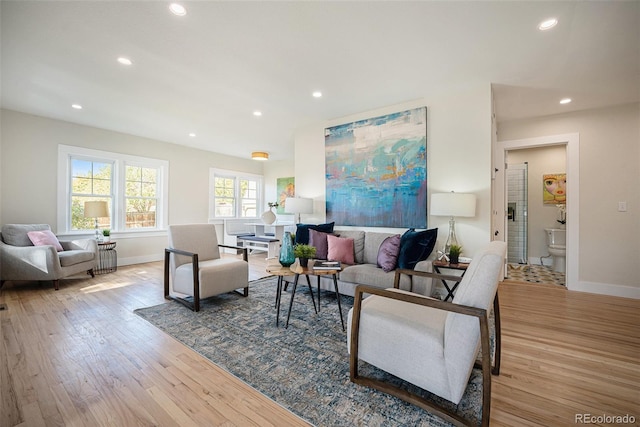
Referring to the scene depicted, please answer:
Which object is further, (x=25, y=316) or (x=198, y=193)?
(x=198, y=193)


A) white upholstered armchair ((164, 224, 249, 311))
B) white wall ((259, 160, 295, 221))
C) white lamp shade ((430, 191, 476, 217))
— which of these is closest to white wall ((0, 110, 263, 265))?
white wall ((259, 160, 295, 221))

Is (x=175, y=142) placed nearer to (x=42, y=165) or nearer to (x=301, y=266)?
(x=42, y=165)

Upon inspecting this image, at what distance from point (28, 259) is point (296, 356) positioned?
4003 mm

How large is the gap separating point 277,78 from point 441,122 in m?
2.14

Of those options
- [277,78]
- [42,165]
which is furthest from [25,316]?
[277,78]

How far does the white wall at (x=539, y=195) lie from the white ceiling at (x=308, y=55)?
187 cm

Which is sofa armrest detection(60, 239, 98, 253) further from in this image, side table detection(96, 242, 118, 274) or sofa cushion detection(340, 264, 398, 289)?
sofa cushion detection(340, 264, 398, 289)

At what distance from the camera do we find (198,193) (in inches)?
253

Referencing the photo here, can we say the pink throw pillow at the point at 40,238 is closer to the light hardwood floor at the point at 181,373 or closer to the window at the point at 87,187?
the window at the point at 87,187

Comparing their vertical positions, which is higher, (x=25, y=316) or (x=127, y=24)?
(x=127, y=24)

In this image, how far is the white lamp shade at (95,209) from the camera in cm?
421

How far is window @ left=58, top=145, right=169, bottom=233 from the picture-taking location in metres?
4.52

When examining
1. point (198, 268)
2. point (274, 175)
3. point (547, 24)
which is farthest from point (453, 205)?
point (274, 175)

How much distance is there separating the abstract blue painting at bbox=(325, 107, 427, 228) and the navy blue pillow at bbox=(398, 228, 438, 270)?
60cm
